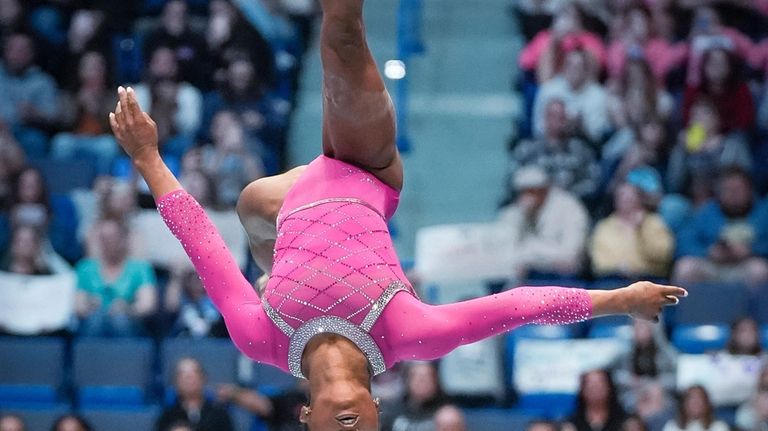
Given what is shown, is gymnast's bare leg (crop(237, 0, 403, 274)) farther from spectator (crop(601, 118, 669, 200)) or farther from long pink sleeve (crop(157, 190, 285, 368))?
spectator (crop(601, 118, 669, 200))

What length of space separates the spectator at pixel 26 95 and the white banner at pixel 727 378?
3.79m

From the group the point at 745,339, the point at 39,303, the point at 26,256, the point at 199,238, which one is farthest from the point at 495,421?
the point at 199,238

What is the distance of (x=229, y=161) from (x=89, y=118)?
1029 millimetres

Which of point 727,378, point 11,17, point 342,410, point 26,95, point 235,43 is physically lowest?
point 342,410

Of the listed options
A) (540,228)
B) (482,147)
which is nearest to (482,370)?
(540,228)

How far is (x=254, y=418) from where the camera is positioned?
5938 millimetres

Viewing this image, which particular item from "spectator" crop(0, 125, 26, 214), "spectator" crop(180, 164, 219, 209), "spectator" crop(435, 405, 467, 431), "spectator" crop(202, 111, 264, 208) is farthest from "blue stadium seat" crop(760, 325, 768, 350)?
"spectator" crop(0, 125, 26, 214)

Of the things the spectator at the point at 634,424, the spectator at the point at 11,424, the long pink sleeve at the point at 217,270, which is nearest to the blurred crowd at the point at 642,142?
the spectator at the point at 634,424

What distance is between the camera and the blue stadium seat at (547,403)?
609 centimetres

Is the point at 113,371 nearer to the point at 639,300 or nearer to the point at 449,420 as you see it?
the point at 449,420

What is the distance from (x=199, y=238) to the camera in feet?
11.0

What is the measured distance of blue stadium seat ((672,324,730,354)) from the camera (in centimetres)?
627

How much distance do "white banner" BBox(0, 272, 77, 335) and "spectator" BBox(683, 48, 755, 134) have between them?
351 cm

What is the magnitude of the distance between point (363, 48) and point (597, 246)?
11.1ft
